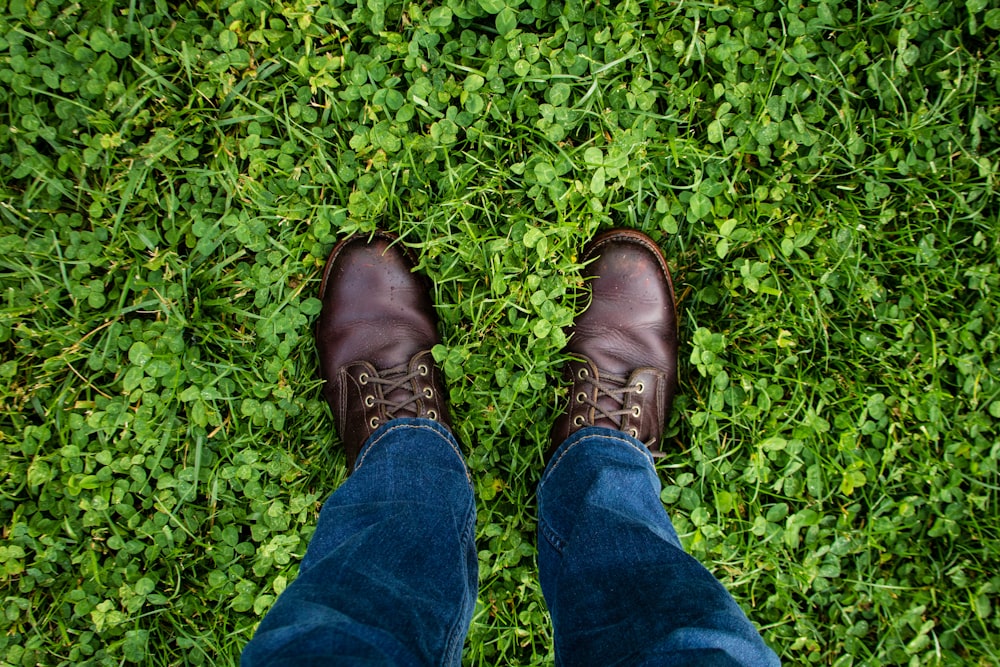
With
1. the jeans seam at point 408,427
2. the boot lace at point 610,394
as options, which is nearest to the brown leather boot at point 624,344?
the boot lace at point 610,394

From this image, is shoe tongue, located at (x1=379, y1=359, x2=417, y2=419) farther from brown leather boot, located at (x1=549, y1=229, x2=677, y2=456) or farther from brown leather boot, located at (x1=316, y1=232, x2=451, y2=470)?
brown leather boot, located at (x1=549, y1=229, x2=677, y2=456)

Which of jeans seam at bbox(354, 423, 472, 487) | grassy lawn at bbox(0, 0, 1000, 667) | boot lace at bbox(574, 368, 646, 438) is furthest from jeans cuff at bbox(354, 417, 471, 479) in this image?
boot lace at bbox(574, 368, 646, 438)

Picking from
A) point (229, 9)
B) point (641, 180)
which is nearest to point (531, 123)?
point (641, 180)

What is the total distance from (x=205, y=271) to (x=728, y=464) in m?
1.88

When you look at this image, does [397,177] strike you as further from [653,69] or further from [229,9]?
[653,69]

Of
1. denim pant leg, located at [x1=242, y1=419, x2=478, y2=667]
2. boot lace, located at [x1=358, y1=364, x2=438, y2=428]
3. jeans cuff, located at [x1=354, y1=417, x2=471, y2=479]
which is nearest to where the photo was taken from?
denim pant leg, located at [x1=242, y1=419, x2=478, y2=667]

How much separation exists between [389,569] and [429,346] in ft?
2.85

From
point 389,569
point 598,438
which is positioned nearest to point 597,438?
point 598,438

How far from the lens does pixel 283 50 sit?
206 cm

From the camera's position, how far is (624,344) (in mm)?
2145

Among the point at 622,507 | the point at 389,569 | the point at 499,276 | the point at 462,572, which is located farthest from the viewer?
the point at 499,276

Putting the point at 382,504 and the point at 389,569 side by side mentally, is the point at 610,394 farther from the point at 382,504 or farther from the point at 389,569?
the point at 389,569

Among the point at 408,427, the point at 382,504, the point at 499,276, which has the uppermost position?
the point at 499,276

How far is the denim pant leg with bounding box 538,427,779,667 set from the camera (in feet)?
4.31
